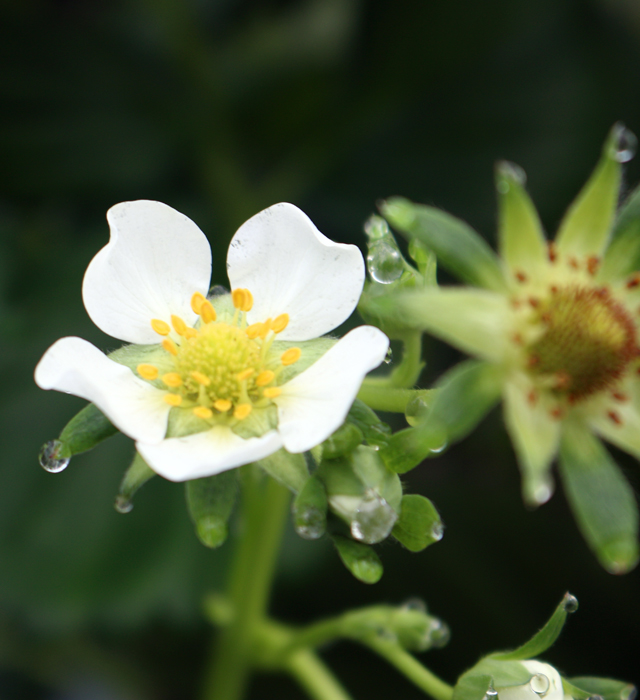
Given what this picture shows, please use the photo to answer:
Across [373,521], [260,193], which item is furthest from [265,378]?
[260,193]

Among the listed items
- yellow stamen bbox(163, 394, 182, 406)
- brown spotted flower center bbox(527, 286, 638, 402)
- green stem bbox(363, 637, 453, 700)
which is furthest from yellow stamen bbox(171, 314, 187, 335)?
green stem bbox(363, 637, 453, 700)

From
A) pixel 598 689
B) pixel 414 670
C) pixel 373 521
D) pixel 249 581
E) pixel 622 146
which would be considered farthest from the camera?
pixel 249 581

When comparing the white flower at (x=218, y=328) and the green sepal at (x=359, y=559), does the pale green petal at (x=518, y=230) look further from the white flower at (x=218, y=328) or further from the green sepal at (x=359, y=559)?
the green sepal at (x=359, y=559)

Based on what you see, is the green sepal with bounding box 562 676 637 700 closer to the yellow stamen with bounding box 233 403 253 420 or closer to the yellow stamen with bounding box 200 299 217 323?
the yellow stamen with bounding box 233 403 253 420

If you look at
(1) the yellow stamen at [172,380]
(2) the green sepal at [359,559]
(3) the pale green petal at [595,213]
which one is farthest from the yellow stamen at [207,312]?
(3) the pale green petal at [595,213]

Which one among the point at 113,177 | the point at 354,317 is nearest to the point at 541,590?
the point at 354,317

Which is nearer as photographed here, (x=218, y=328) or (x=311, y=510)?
(x=311, y=510)

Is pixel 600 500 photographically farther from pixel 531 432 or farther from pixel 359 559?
pixel 359 559

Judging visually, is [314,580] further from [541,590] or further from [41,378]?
[41,378]
